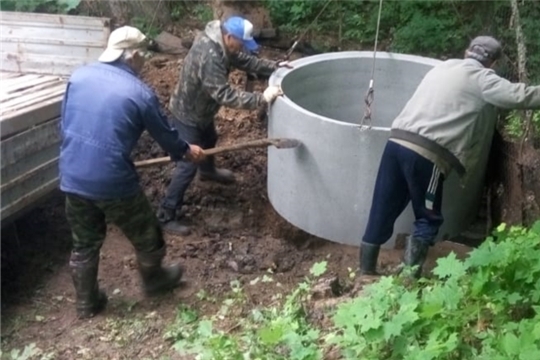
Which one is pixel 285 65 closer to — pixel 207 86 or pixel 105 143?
pixel 207 86

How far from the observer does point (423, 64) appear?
6.54 m

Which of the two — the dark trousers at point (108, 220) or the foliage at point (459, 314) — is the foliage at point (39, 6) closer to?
the dark trousers at point (108, 220)

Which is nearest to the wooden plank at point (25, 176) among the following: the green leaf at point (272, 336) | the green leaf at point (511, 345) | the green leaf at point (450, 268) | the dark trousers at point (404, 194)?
the green leaf at point (272, 336)

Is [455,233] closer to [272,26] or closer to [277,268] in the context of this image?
[277,268]

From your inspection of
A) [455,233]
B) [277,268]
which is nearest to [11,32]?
[277,268]

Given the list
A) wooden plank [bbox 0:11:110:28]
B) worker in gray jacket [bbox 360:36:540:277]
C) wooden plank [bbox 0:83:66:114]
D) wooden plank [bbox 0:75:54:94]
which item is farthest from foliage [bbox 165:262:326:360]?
wooden plank [bbox 0:11:110:28]

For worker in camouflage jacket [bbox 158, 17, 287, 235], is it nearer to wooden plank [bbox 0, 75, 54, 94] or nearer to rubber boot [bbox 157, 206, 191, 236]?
rubber boot [bbox 157, 206, 191, 236]

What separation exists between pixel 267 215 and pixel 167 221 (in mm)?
881

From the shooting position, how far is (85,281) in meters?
5.16

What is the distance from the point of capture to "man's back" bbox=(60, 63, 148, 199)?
4719 mm

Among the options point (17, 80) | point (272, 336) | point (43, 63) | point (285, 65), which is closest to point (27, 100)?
point (17, 80)

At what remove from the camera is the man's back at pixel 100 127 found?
4.72 m

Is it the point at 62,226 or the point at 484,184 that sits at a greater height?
the point at 484,184

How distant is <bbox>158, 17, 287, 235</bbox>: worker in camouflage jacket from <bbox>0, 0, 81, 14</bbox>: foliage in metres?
3.02
